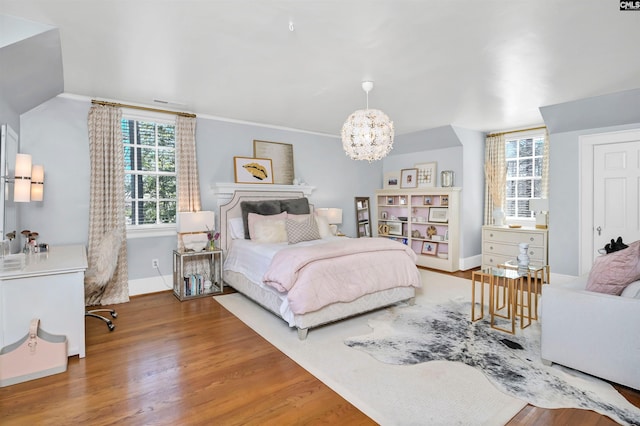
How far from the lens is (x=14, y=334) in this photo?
2.43 m

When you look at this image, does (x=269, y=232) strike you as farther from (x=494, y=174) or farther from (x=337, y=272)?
(x=494, y=174)

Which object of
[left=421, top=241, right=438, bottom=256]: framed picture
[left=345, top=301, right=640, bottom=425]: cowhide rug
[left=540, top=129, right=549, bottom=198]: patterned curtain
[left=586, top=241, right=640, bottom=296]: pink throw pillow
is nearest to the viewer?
[left=345, top=301, right=640, bottom=425]: cowhide rug

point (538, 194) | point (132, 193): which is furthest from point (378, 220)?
point (132, 193)

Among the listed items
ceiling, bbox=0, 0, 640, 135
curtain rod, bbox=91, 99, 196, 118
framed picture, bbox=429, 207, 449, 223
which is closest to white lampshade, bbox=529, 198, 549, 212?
framed picture, bbox=429, 207, 449, 223

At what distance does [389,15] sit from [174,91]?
263 centimetres

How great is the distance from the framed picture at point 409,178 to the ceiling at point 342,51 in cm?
214

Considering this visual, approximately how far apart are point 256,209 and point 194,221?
885mm

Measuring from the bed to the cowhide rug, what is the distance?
1.00 ft

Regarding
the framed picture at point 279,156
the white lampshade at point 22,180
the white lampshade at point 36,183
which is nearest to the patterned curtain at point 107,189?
the white lampshade at point 36,183

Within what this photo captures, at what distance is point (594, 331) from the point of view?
2232 mm

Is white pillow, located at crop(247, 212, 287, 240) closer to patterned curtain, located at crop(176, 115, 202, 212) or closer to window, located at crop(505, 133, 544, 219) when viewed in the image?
patterned curtain, located at crop(176, 115, 202, 212)

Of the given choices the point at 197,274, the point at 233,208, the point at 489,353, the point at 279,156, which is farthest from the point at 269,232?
the point at 489,353

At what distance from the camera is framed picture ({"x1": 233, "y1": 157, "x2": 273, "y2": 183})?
5.09m

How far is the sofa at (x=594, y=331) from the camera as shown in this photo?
2.10m
